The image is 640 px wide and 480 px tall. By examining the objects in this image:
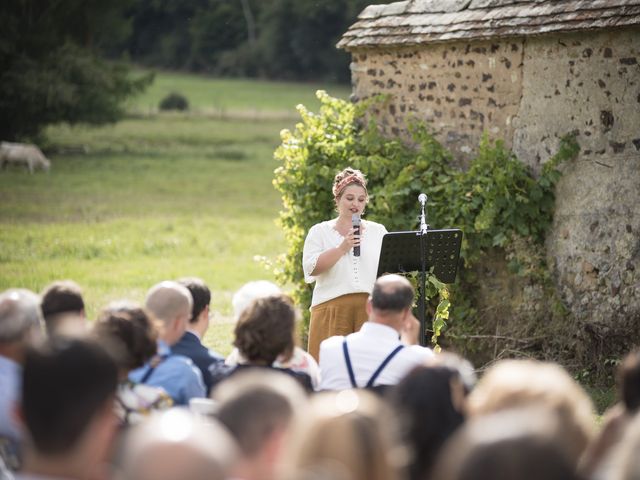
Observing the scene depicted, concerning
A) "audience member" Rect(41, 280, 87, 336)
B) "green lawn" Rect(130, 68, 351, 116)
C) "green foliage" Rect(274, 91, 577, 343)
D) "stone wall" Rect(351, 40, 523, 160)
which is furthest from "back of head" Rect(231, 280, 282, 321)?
"green lawn" Rect(130, 68, 351, 116)

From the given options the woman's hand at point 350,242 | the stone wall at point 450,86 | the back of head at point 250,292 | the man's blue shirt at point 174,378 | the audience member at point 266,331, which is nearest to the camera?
the man's blue shirt at point 174,378

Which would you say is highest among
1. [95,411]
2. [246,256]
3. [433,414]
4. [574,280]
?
[95,411]

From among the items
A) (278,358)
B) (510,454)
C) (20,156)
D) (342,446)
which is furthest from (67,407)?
(20,156)

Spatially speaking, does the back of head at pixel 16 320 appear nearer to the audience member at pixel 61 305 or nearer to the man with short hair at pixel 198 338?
the audience member at pixel 61 305

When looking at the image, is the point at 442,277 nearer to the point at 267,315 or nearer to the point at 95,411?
the point at 267,315

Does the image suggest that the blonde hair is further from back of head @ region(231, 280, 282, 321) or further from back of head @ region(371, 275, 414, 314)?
back of head @ region(371, 275, 414, 314)

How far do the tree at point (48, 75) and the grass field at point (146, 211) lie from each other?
1.75 metres

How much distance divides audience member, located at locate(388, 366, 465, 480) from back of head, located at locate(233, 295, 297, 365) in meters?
1.11

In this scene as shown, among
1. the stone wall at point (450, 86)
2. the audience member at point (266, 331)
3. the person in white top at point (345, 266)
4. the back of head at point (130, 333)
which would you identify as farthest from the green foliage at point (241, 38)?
the back of head at point (130, 333)

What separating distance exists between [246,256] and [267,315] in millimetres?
13754

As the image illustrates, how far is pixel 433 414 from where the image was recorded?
162 inches

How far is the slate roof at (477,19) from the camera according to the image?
9.45 meters

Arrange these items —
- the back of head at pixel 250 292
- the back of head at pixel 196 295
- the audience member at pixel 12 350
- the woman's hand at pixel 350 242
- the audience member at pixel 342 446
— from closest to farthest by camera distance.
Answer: the audience member at pixel 342 446 < the audience member at pixel 12 350 < the back of head at pixel 250 292 < the back of head at pixel 196 295 < the woman's hand at pixel 350 242

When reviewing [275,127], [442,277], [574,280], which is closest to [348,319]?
[442,277]
